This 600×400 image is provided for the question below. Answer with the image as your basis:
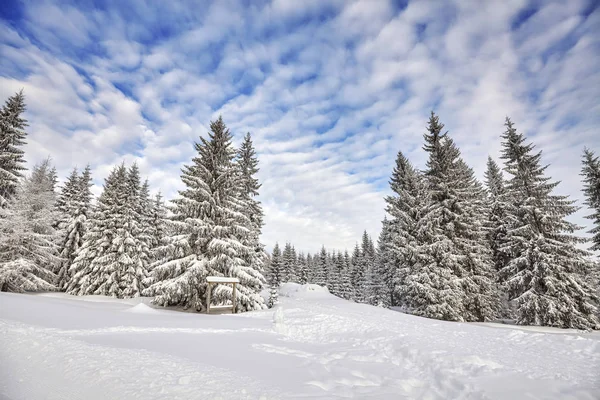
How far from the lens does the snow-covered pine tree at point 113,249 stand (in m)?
24.4

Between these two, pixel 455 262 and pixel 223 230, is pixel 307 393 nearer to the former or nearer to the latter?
pixel 223 230

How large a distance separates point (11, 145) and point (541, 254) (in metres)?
40.2

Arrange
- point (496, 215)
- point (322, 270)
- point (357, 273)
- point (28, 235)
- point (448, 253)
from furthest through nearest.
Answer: point (322, 270) → point (357, 273) → point (496, 215) → point (28, 235) → point (448, 253)

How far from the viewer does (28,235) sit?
72.7 feet

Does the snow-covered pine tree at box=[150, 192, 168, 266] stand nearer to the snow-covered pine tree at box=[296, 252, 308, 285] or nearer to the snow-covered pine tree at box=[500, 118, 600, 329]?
the snow-covered pine tree at box=[500, 118, 600, 329]

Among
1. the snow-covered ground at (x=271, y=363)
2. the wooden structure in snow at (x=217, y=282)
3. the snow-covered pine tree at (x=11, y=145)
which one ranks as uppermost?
the snow-covered pine tree at (x=11, y=145)

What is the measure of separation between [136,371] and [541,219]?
78.9ft

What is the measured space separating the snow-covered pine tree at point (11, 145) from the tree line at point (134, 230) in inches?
2.3

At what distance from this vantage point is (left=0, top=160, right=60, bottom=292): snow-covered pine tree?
21297mm

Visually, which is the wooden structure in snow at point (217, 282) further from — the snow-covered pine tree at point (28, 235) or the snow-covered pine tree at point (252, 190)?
the snow-covered pine tree at point (28, 235)

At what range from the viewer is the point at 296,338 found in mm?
10281

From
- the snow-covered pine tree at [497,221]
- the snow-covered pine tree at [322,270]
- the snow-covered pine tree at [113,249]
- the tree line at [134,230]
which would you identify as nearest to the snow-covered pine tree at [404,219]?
the snow-covered pine tree at [497,221]

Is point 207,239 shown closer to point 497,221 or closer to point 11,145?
point 11,145

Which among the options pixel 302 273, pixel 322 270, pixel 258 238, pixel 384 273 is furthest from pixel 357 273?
pixel 258 238
